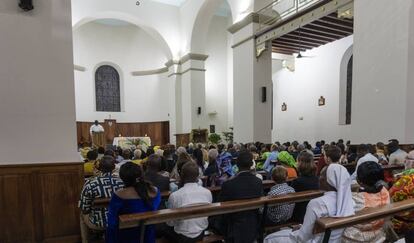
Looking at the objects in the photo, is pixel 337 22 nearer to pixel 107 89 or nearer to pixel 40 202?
pixel 40 202

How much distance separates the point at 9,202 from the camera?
9.64 feet

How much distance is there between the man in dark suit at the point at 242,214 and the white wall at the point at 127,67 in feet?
44.5

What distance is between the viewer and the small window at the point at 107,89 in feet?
51.1

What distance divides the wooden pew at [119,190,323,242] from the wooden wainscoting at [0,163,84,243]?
183cm

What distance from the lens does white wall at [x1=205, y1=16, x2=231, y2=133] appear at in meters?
15.5

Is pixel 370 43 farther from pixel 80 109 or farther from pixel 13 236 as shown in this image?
pixel 80 109

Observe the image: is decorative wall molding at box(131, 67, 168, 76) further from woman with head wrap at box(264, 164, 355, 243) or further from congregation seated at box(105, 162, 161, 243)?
woman with head wrap at box(264, 164, 355, 243)

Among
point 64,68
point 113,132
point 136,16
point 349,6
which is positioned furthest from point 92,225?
point 113,132

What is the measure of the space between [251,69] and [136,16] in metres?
6.98

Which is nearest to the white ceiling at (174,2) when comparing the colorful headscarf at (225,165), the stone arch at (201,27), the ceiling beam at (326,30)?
the stone arch at (201,27)

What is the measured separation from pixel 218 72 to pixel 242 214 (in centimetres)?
1397

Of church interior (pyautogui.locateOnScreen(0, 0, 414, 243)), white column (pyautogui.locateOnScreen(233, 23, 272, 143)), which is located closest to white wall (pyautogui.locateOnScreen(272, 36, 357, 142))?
church interior (pyautogui.locateOnScreen(0, 0, 414, 243))

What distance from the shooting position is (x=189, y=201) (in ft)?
6.84

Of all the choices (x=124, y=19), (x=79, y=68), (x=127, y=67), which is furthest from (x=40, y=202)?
(x=127, y=67)
